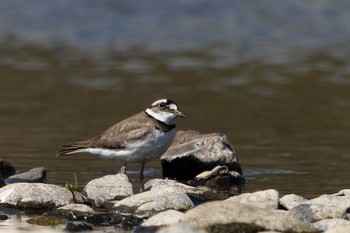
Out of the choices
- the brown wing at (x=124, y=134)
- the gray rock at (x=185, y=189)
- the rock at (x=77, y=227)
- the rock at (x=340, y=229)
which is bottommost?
the rock at (x=340, y=229)

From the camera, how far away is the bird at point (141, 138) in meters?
14.6

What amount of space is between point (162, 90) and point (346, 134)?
580 centimetres

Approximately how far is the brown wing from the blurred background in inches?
30.6

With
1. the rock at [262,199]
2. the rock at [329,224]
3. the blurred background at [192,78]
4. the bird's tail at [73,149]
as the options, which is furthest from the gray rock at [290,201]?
Answer: the bird's tail at [73,149]

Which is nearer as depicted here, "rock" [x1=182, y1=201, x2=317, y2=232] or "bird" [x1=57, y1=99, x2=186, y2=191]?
"rock" [x1=182, y1=201, x2=317, y2=232]

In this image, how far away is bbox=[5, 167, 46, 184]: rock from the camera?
599 inches

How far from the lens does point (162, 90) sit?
82.5ft

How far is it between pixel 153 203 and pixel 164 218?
Result: 3.00 ft

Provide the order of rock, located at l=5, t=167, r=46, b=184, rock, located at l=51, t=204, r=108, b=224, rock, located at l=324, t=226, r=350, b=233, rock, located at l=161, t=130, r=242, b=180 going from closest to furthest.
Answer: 1. rock, located at l=324, t=226, r=350, b=233
2. rock, located at l=51, t=204, r=108, b=224
3. rock, located at l=5, t=167, r=46, b=184
4. rock, located at l=161, t=130, r=242, b=180

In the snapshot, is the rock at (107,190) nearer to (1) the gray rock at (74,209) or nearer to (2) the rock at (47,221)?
(1) the gray rock at (74,209)

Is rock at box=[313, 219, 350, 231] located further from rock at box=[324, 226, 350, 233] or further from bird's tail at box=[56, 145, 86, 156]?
bird's tail at box=[56, 145, 86, 156]

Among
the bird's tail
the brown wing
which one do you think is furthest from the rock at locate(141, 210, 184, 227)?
the bird's tail

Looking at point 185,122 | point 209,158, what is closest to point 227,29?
point 185,122

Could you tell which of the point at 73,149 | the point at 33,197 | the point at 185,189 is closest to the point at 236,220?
the point at 185,189
